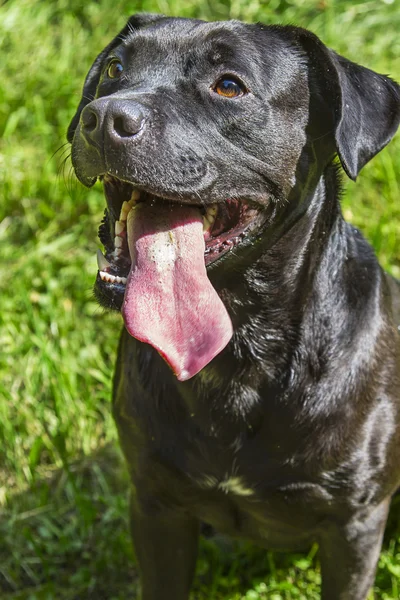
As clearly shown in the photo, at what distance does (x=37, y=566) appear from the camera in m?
3.79

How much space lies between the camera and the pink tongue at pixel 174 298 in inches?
94.5

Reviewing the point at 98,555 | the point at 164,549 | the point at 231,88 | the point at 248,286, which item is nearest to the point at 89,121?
the point at 231,88

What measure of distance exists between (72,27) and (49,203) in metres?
1.39

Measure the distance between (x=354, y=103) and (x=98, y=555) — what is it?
217 centimetres

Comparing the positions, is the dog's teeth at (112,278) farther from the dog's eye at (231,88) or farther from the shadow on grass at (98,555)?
the shadow on grass at (98,555)

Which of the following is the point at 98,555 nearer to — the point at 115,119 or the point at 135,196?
the point at 135,196

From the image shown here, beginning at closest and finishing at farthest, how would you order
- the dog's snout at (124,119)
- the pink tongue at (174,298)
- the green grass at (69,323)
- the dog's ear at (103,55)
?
the dog's snout at (124,119), the pink tongue at (174,298), the dog's ear at (103,55), the green grass at (69,323)

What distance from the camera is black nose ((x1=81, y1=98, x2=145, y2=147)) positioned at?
2291mm

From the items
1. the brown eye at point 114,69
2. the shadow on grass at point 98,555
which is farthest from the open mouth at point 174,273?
the shadow on grass at point 98,555

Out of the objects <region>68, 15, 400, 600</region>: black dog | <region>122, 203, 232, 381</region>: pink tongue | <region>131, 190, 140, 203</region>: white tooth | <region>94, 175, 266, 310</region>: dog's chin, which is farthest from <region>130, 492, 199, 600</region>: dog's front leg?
<region>131, 190, 140, 203</region>: white tooth

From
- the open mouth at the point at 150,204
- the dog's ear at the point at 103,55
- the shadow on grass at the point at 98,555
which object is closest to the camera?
the open mouth at the point at 150,204

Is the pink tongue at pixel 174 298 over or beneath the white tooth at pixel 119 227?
beneath

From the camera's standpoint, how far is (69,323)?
173 inches

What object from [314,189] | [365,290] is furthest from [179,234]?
[365,290]
